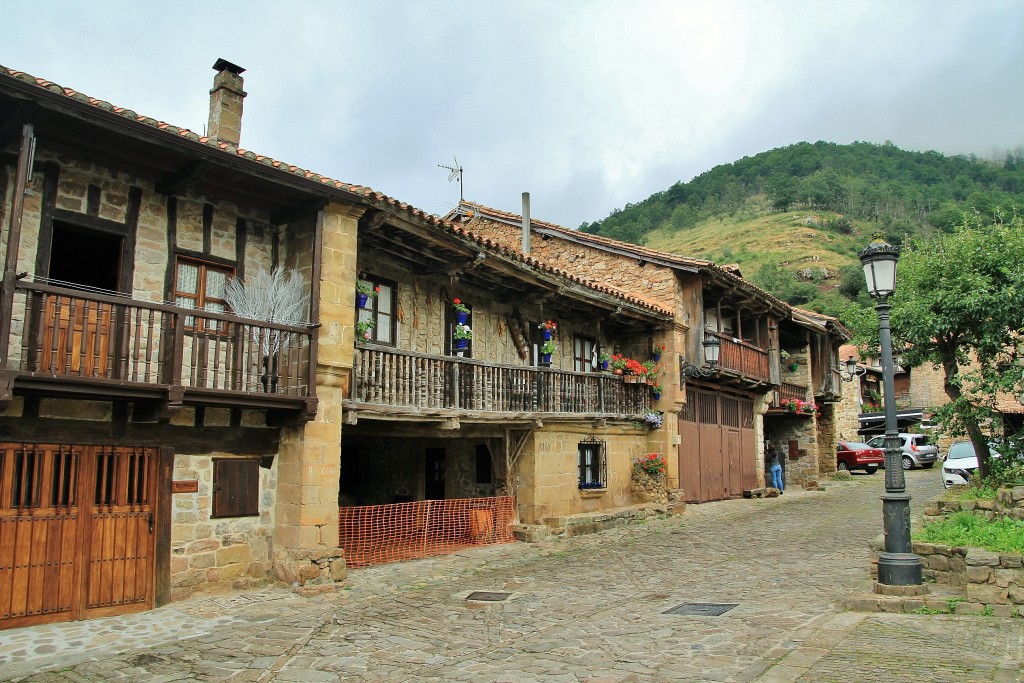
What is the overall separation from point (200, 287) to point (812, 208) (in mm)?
71128

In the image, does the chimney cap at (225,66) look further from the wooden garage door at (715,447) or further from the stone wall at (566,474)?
the wooden garage door at (715,447)

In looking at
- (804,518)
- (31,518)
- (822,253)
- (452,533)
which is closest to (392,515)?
(452,533)

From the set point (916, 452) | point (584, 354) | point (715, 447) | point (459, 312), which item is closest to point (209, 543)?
point (459, 312)

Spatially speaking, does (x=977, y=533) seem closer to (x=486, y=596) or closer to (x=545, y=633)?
(x=545, y=633)

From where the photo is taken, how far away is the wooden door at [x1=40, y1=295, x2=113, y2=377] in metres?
7.72

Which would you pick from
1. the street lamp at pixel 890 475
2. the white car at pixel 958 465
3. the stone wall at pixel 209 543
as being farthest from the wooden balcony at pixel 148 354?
the white car at pixel 958 465

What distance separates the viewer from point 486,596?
9.77 metres

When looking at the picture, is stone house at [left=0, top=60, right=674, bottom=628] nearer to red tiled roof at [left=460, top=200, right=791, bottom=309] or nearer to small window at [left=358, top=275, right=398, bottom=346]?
small window at [left=358, top=275, right=398, bottom=346]

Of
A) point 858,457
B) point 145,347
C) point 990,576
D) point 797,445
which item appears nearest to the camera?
point 990,576

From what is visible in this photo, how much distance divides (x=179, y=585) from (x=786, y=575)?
311 inches

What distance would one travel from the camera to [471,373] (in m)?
13.2

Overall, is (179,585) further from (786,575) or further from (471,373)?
(786,575)

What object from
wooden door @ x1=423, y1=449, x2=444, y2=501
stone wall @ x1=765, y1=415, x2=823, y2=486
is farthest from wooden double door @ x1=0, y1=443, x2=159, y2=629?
stone wall @ x1=765, y1=415, x2=823, y2=486

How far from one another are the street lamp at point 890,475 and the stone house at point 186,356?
5.98 m
